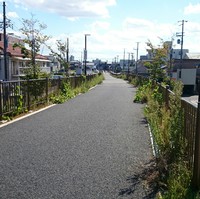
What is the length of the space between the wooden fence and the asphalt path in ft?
2.55

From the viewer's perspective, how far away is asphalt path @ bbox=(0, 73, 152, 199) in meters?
3.85

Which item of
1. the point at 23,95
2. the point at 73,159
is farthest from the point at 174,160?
the point at 23,95

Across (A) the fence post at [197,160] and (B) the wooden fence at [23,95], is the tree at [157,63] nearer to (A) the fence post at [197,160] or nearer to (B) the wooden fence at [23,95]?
(B) the wooden fence at [23,95]

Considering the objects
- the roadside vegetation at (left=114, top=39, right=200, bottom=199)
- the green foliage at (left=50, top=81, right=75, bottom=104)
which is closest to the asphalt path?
the roadside vegetation at (left=114, top=39, right=200, bottom=199)

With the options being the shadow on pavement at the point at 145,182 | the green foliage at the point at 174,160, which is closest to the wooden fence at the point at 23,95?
the green foliage at the point at 174,160

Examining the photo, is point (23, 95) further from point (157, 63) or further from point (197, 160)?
point (157, 63)

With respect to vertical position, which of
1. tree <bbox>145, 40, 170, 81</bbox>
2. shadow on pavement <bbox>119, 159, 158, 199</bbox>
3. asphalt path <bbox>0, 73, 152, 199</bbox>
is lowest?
asphalt path <bbox>0, 73, 152, 199</bbox>

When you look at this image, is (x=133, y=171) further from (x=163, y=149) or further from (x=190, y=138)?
(x=190, y=138)

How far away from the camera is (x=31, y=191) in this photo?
149 inches

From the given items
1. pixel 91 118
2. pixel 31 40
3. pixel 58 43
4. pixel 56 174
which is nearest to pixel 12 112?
pixel 91 118

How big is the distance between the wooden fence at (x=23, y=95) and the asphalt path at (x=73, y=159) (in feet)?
2.55

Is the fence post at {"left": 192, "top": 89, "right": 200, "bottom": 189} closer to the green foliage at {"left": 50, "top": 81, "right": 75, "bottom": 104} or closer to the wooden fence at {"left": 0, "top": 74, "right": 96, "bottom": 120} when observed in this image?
the wooden fence at {"left": 0, "top": 74, "right": 96, "bottom": 120}

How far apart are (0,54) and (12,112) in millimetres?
23298

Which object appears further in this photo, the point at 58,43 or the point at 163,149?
the point at 58,43
